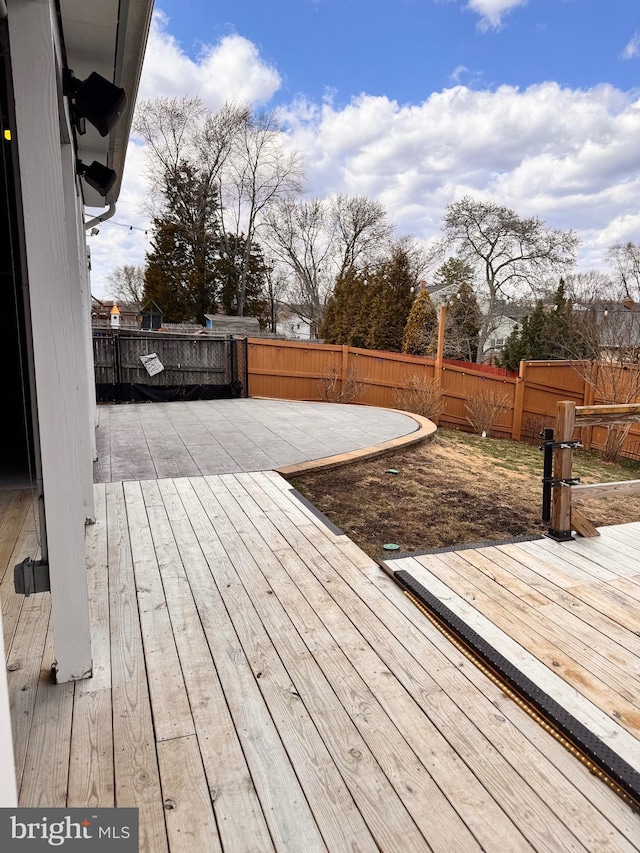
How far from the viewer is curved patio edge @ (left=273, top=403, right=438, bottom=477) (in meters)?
4.67

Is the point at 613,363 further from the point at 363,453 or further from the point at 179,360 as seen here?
the point at 179,360

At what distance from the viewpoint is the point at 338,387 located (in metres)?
10.5

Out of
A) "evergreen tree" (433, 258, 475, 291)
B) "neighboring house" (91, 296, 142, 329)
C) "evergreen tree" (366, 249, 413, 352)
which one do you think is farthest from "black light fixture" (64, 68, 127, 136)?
"evergreen tree" (433, 258, 475, 291)

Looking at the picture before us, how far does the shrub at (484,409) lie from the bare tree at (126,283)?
2312 centimetres

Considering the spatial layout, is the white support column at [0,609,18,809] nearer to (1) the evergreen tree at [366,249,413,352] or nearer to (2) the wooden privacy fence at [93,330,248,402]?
(2) the wooden privacy fence at [93,330,248,402]

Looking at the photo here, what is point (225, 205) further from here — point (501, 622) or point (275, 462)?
point (501, 622)

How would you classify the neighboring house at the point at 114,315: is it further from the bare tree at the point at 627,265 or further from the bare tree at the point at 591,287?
the bare tree at the point at 627,265

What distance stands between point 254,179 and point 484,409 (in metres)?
16.3

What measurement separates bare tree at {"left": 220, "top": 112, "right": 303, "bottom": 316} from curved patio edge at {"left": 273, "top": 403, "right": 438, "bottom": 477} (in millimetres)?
17405

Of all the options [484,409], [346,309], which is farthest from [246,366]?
[346,309]

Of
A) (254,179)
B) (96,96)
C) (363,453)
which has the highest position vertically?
(254,179)

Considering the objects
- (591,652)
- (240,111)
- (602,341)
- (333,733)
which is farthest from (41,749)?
(240,111)

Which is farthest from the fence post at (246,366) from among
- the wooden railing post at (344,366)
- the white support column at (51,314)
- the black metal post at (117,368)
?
the white support column at (51,314)

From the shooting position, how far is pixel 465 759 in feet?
4.85
